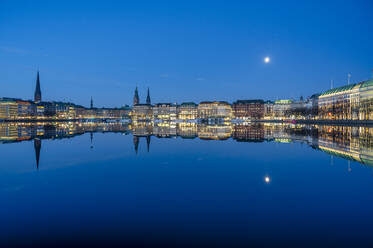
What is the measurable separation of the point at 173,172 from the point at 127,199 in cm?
409

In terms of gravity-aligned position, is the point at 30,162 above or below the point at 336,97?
below

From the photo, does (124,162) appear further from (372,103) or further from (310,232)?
(372,103)

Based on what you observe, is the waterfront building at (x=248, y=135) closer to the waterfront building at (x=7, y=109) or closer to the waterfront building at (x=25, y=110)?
the waterfront building at (x=7, y=109)

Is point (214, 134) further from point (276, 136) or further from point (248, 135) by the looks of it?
point (276, 136)

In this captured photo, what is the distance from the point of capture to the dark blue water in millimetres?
5551

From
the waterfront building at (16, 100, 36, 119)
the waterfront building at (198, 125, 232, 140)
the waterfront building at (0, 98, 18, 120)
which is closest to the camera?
the waterfront building at (198, 125, 232, 140)

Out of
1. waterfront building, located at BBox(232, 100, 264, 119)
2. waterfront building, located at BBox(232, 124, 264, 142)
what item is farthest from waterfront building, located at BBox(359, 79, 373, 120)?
waterfront building, located at BBox(232, 100, 264, 119)

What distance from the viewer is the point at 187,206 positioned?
24.0ft

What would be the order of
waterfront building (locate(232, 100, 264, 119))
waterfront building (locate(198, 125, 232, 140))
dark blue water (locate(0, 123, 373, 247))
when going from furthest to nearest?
waterfront building (locate(232, 100, 264, 119)) → waterfront building (locate(198, 125, 232, 140)) → dark blue water (locate(0, 123, 373, 247))

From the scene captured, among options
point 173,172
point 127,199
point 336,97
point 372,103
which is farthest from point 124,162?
point 336,97

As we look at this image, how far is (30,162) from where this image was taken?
14.9m

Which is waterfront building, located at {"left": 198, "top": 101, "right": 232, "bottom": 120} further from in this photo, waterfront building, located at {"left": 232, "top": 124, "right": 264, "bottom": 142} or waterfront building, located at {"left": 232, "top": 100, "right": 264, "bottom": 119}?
waterfront building, located at {"left": 232, "top": 124, "right": 264, "bottom": 142}

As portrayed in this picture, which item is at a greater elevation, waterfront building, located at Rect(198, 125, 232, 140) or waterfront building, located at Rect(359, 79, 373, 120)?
waterfront building, located at Rect(359, 79, 373, 120)

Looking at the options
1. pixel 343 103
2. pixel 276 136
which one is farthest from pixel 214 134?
pixel 343 103
